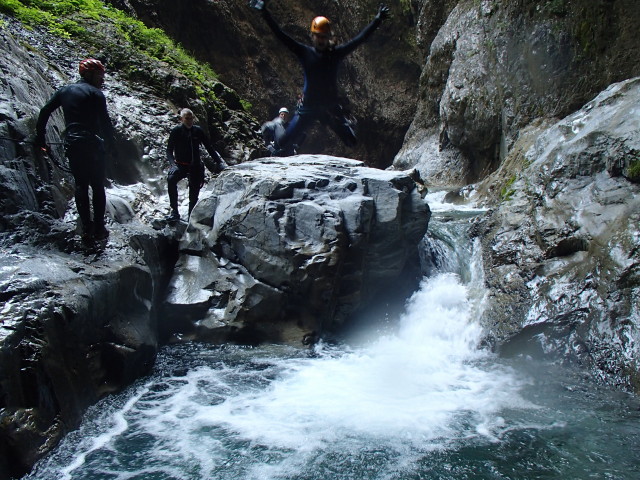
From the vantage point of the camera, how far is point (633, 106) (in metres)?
7.57

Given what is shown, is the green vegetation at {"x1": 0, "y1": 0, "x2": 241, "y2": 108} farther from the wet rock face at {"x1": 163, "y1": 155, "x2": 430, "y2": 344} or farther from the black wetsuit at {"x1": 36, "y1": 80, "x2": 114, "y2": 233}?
the black wetsuit at {"x1": 36, "y1": 80, "x2": 114, "y2": 233}

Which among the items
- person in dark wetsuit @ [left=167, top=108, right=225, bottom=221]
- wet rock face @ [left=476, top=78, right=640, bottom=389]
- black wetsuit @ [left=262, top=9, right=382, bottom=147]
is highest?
black wetsuit @ [left=262, top=9, right=382, bottom=147]

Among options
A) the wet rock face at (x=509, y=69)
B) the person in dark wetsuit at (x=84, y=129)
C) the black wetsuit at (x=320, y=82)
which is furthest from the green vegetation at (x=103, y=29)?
the black wetsuit at (x=320, y=82)

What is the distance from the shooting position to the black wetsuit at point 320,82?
14.9 ft

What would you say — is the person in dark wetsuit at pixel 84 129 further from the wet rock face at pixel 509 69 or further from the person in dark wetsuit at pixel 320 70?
the wet rock face at pixel 509 69

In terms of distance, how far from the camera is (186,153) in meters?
7.94

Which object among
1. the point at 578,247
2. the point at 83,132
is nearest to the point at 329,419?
the point at 83,132

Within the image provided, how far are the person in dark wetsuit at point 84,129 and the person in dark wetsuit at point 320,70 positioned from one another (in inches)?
90.5

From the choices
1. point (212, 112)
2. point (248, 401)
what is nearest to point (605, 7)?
point (212, 112)

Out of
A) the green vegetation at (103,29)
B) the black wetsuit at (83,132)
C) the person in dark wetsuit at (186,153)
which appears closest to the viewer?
the black wetsuit at (83,132)

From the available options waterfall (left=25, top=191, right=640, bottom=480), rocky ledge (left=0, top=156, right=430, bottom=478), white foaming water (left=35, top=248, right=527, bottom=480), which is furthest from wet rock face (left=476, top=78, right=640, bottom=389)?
rocky ledge (left=0, top=156, right=430, bottom=478)

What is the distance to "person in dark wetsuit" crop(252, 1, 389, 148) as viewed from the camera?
14.6 feet

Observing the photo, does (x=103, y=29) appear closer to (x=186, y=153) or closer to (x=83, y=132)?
(x=186, y=153)

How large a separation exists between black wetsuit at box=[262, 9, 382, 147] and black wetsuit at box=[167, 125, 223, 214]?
328 cm
